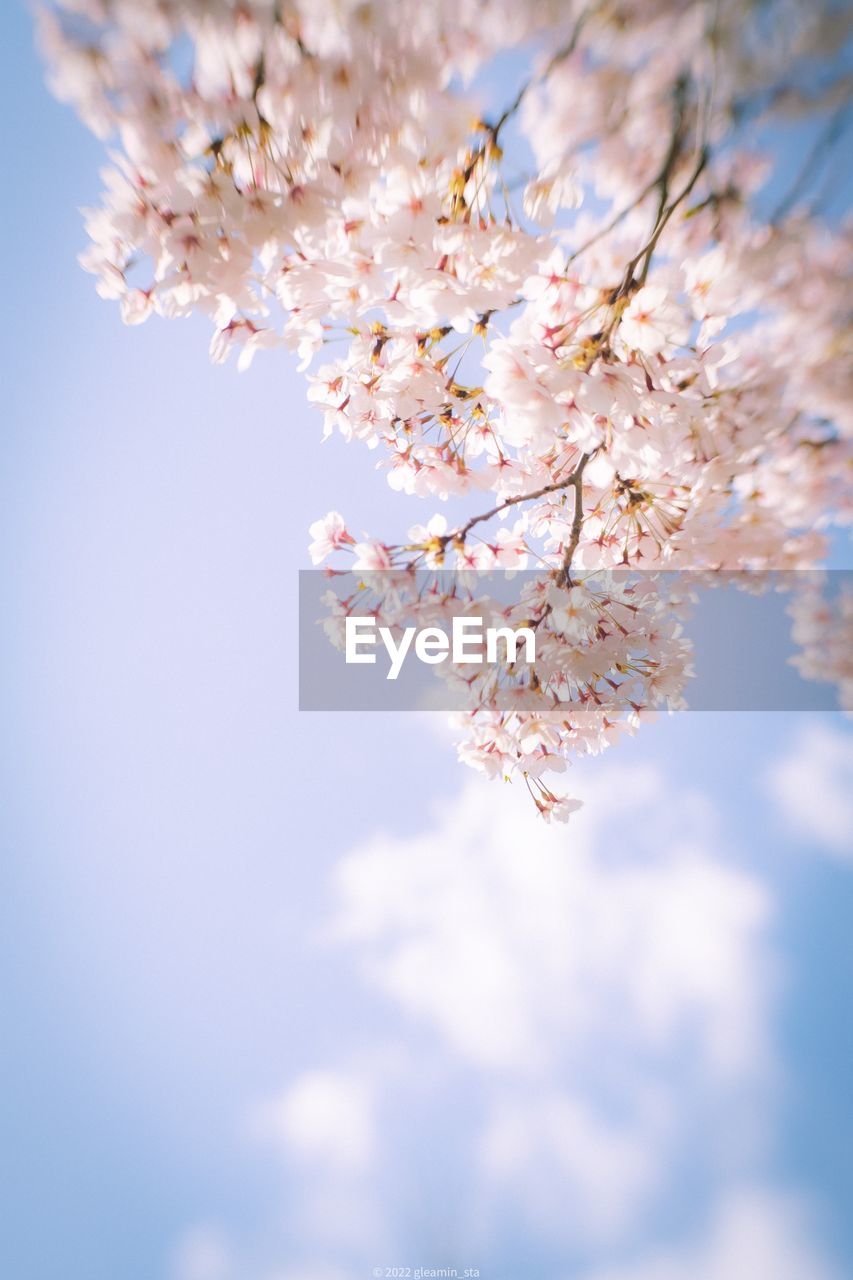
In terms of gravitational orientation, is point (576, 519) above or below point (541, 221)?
below

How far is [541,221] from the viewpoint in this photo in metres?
1.45

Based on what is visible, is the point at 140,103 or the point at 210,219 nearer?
the point at 140,103

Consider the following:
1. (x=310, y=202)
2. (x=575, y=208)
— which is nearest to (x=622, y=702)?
(x=575, y=208)

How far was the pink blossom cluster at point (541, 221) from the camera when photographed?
1.11 meters

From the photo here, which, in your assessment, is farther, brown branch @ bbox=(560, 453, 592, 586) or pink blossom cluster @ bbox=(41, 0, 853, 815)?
brown branch @ bbox=(560, 453, 592, 586)

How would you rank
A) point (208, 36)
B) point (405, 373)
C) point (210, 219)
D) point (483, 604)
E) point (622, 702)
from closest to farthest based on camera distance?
1. point (208, 36)
2. point (210, 219)
3. point (483, 604)
4. point (405, 373)
5. point (622, 702)

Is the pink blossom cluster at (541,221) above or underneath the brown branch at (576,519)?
above

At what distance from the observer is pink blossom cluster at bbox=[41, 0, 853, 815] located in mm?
1111

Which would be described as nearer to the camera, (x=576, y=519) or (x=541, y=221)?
(x=541, y=221)

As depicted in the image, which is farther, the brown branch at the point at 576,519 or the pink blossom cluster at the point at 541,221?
the brown branch at the point at 576,519

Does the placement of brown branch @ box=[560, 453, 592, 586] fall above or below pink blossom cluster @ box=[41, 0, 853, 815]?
below

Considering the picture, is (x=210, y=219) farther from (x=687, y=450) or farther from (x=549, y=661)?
(x=549, y=661)

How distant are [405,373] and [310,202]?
0.73 metres

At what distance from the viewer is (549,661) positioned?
202 cm
